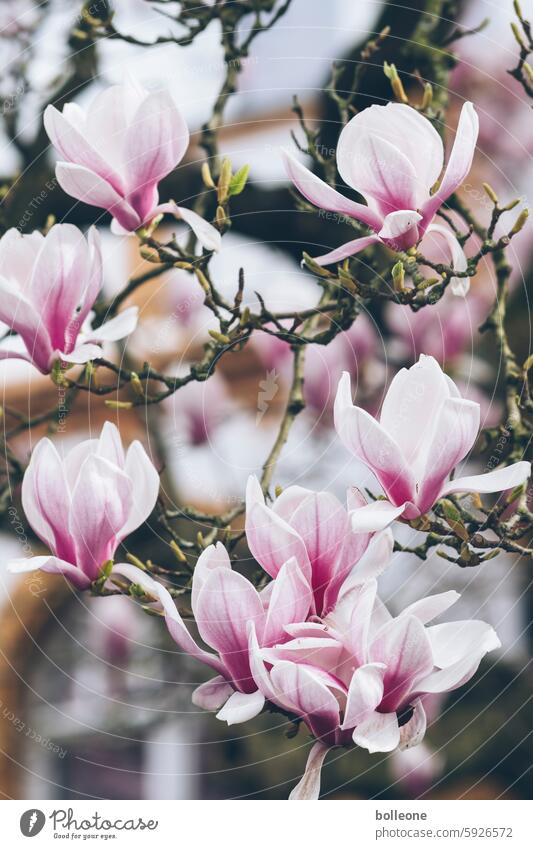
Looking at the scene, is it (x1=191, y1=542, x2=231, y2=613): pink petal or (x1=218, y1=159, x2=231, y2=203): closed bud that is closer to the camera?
(x1=191, y1=542, x2=231, y2=613): pink petal

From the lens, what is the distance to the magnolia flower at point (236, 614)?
450mm

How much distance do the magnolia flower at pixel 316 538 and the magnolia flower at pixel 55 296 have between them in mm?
144

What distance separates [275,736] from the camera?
1.41m

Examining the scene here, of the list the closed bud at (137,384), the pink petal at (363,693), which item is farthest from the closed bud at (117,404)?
the pink petal at (363,693)

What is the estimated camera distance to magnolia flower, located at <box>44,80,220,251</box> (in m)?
0.53

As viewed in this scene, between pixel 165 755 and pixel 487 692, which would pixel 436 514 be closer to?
pixel 487 692

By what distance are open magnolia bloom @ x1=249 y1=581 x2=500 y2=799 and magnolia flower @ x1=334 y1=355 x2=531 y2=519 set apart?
0.17 ft

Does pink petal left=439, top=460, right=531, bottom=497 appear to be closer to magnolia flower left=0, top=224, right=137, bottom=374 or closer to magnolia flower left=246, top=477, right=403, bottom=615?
magnolia flower left=246, top=477, right=403, bottom=615

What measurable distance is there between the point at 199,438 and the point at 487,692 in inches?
25.5

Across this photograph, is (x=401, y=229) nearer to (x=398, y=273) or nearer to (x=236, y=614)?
(x=398, y=273)

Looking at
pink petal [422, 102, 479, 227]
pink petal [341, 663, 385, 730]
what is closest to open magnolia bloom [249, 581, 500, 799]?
pink petal [341, 663, 385, 730]
